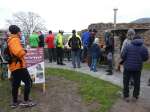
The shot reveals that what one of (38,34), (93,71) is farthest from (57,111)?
(38,34)

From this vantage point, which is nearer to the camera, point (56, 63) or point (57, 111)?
point (57, 111)

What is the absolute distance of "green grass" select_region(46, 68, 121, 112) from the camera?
12.0 m

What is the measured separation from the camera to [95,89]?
13.3 m

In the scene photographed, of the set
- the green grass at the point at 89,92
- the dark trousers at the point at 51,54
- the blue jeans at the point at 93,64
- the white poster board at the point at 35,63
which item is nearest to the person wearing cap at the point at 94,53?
the blue jeans at the point at 93,64

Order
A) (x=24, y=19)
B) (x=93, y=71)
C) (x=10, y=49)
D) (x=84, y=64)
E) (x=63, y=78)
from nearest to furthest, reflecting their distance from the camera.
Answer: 1. (x=10, y=49)
2. (x=63, y=78)
3. (x=93, y=71)
4. (x=84, y=64)
5. (x=24, y=19)

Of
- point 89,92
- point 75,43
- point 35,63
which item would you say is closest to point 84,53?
point 75,43

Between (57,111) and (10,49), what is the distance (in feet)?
6.70

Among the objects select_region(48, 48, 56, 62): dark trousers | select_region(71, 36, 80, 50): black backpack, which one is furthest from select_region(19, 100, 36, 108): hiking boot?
select_region(48, 48, 56, 62): dark trousers

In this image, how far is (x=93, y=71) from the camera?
18203 millimetres

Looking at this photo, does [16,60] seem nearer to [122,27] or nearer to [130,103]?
[130,103]

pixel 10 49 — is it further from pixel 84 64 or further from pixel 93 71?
pixel 84 64

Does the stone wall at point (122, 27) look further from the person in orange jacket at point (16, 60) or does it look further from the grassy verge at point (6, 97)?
the person in orange jacket at point (16, 60)

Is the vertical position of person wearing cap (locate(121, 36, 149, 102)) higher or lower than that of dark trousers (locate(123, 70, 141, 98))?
higher

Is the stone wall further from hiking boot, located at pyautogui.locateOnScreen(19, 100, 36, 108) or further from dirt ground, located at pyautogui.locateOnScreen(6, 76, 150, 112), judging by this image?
hiking boot, located at pyautogui.locateOnScreen(19, 100, 36, 108)
